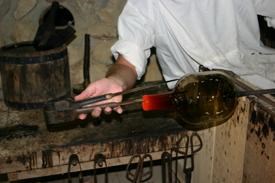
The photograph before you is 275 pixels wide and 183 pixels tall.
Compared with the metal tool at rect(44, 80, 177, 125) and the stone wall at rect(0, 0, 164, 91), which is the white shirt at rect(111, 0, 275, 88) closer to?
the metal tool at rect(44, 80, 177, 125)

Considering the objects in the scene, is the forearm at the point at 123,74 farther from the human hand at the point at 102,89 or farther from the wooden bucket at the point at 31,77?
the wooden bucket at the point at 31,77

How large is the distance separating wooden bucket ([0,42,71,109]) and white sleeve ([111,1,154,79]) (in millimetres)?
497

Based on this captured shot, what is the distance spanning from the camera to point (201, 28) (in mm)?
1198

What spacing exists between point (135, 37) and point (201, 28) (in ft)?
0.76

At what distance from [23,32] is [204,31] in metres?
1.09

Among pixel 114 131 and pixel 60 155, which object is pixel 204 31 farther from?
pixel 60 155

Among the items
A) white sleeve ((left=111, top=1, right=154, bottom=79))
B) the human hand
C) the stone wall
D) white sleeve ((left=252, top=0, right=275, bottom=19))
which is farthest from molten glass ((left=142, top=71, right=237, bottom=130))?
the stone wall

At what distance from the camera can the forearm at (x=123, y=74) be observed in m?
0.98

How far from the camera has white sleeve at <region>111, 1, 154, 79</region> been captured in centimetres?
110

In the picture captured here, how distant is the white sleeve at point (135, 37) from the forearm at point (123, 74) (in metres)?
0.02

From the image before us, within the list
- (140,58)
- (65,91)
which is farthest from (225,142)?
(65,91)

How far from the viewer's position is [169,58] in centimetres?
132

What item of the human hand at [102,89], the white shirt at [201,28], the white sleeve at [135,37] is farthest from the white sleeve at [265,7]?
the human hand at [102,89]

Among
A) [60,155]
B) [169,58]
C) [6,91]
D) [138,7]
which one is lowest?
[60,155]
